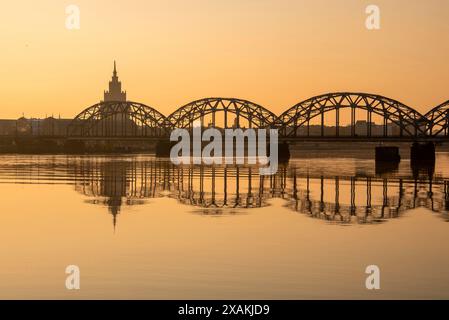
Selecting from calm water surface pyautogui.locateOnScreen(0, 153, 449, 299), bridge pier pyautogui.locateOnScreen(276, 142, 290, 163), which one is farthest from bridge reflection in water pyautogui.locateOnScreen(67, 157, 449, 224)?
bridge pier pyautogui.locateOnScreen(276, 142, 290, 163)

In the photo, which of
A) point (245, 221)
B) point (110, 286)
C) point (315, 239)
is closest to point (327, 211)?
point (245, 221)

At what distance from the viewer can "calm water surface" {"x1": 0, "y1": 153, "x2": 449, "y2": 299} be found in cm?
1980

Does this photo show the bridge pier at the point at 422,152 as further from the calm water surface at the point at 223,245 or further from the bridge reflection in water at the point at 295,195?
the calm water surface at the point at 223,245

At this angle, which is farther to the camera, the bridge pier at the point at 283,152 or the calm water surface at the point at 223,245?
the bridge pier at the point at 283,152

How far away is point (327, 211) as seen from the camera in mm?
38844

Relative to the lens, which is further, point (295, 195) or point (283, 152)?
point (283, 152)

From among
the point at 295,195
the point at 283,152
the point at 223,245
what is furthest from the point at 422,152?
the point at 223,245

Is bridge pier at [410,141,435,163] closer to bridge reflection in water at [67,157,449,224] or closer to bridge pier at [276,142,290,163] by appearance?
bridge pier at [276,142,290,163]

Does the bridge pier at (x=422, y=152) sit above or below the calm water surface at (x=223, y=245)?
above

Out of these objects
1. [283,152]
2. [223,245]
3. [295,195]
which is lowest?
[223,245]

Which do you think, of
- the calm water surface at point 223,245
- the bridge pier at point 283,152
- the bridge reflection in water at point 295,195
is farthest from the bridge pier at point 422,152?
the calm water surface at point 223,245

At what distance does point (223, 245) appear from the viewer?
26.5m

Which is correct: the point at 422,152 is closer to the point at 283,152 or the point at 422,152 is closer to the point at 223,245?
the point at 283,152

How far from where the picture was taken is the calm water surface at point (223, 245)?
19797 mm
